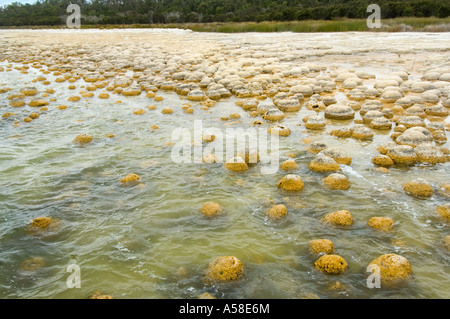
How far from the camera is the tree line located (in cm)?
4234

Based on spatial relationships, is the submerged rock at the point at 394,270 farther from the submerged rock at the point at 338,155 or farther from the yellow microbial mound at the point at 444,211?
the submerged rock at the point at 338,155

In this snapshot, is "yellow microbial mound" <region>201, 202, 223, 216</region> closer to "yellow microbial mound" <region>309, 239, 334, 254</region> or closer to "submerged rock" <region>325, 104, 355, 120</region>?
"yellow microbial mound" <region>309, 239, 334, 254</region>

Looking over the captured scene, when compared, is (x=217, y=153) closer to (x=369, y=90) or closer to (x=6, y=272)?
(x=6, y=272)

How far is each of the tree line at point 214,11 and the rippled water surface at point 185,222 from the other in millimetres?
40946

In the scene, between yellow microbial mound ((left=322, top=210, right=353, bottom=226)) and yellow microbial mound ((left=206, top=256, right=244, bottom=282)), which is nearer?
yellow microbial mound ((left=206, top=256, right=244, bottom=282))

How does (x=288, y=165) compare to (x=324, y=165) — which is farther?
(x=288, y=165)

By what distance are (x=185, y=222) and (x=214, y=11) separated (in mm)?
75718

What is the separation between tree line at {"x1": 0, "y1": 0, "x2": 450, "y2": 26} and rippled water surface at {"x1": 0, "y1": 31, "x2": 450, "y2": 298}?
134 feet

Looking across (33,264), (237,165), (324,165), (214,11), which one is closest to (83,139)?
(237,165)

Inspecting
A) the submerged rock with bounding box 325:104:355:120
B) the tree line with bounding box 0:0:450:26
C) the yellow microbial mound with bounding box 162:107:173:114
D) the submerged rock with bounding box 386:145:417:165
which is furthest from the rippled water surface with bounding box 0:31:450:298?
the tree line with bounding box 0:0:450:26

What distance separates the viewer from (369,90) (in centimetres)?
1350

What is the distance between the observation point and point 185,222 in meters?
6.24

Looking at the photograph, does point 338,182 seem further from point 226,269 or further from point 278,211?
point 226,269
